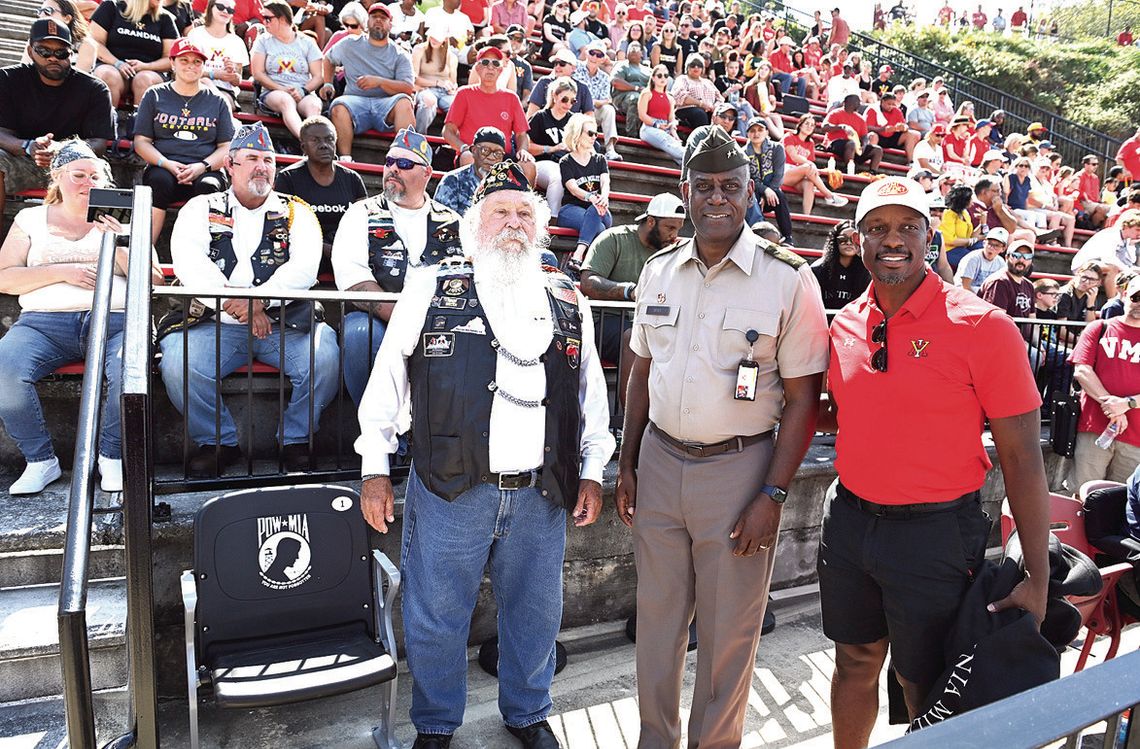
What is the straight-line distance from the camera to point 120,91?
21.8ft

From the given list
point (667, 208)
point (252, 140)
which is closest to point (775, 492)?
point (667, 208)

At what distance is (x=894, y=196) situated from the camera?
2484 mm

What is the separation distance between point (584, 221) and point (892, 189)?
429cm

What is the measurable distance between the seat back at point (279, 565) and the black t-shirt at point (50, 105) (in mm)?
3524

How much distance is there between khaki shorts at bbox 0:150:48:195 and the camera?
16.0 feet

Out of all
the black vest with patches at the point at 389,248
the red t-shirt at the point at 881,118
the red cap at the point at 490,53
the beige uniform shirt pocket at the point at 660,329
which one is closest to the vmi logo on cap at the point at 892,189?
the beige uniform shirt pocket at the point at 660,329

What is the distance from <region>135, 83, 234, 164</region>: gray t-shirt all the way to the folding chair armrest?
379 centimetres

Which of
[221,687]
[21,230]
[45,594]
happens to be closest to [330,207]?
[21,230]

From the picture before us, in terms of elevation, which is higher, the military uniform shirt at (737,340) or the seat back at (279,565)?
the military uniform shirt at (737,340)

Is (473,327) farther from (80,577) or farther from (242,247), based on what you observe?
(242,247)

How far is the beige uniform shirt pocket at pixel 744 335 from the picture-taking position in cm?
267

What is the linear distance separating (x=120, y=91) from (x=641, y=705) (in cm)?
641

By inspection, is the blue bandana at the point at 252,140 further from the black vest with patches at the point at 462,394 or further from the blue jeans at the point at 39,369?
the black vest with patches at the point at 462,394

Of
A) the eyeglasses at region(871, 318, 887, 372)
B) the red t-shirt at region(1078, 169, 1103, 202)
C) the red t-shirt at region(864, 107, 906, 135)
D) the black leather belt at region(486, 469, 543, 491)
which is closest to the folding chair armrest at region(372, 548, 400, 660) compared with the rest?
the black leather belt at region(486, 469, 543, 491)
